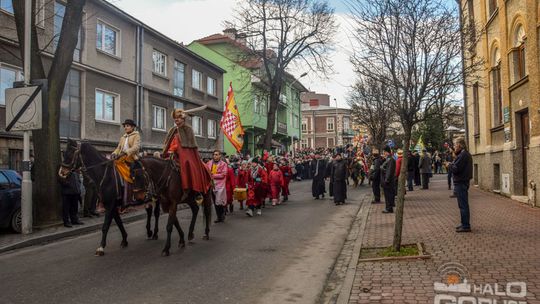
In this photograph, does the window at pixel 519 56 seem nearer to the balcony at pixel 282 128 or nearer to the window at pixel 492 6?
the window at pixel 492 6

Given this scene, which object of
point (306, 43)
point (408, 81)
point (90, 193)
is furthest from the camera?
point (306, 43)

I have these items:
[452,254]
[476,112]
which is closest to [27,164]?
[452,254]

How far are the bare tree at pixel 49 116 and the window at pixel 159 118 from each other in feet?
47.7

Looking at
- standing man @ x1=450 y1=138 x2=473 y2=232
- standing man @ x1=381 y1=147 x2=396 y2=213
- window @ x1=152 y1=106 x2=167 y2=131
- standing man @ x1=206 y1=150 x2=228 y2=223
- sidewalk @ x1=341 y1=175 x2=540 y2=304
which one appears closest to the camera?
sidewalk @ x1=341 y1=175 x2=540 y2=304

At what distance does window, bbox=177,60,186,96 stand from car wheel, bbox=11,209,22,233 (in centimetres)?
→ 1835

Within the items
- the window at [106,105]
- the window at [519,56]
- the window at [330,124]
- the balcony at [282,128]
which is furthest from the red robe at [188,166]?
the window at [330,124]

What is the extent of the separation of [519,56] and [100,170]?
1353 centimetres

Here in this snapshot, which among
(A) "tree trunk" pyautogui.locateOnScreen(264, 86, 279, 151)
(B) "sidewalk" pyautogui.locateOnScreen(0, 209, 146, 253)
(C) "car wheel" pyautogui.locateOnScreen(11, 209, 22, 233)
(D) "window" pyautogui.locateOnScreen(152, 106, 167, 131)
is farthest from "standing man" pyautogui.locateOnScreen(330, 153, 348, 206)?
(A) "tree trunk" pyautogui.locateOnScreen(264, 86, 279, 151)

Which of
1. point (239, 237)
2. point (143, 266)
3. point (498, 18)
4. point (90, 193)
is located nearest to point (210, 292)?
point (143, 266)

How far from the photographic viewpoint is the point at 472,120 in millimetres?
23359

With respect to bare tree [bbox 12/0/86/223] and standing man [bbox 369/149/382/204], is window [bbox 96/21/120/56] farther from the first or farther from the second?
standing man [bbox 369/149/382/204]

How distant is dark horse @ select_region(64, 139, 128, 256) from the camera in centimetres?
869

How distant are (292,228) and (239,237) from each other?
1705 mm

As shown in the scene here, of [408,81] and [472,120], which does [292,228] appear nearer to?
[408,81]
